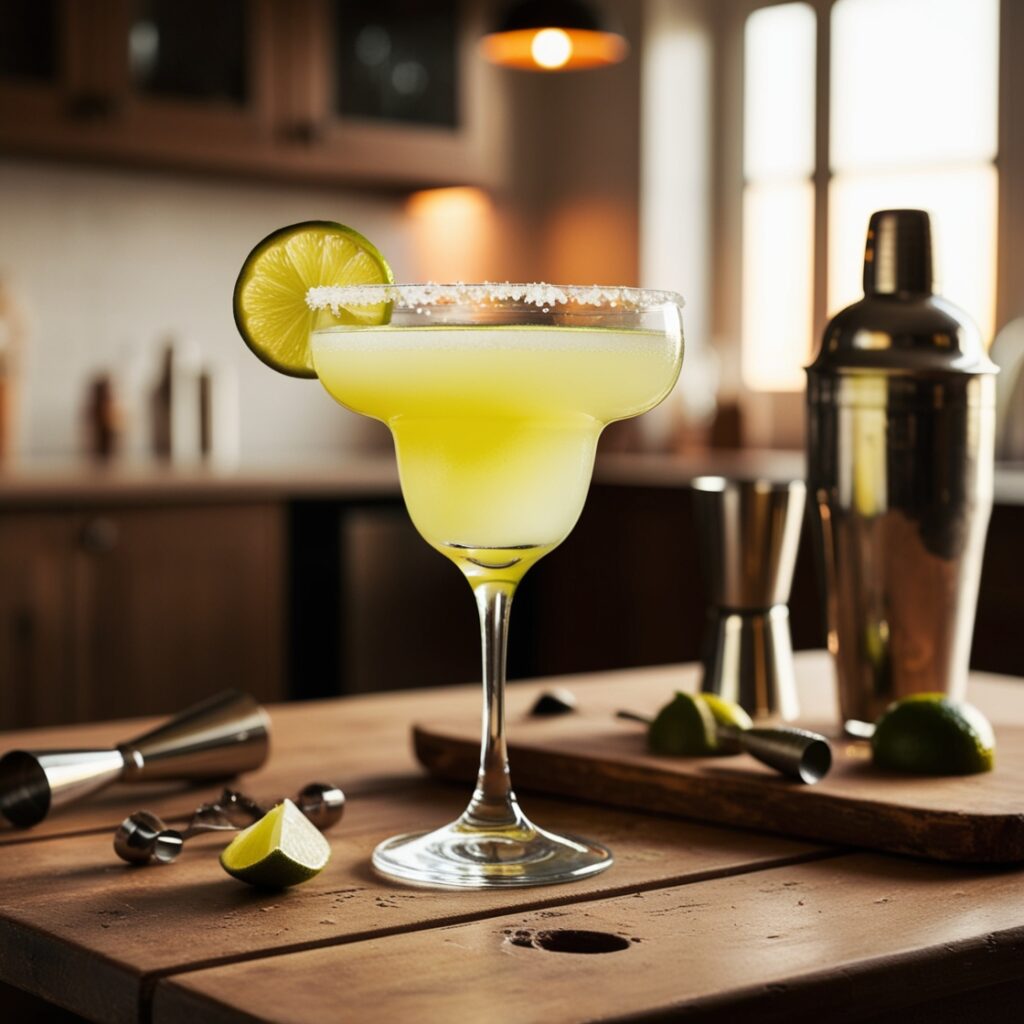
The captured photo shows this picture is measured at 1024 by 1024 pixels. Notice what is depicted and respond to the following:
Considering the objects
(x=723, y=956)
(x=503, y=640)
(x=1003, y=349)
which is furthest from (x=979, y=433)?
(x=1003, y=349)

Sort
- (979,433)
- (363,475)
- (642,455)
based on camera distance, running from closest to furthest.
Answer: (979,433) → (363,475) → (642,455)

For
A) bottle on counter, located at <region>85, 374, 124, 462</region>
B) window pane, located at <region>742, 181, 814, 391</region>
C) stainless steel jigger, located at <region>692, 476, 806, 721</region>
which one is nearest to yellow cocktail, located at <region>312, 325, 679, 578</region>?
stainless steel jigger, located at <region>692, 476, 806, 721</region>

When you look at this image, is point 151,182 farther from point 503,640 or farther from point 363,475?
point 503,640

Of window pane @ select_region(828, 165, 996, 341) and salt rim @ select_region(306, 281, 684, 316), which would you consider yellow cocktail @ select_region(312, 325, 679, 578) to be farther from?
window pane @ select_region(828, 165, 996, 341)

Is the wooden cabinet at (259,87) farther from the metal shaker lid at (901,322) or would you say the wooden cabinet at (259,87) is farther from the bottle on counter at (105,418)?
the metal shaker lid at (901,322)

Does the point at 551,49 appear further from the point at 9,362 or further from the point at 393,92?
the point at 9,362

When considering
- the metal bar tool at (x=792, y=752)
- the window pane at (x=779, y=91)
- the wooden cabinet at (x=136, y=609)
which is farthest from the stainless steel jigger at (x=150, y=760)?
the window pane at (x=779, y=91)
